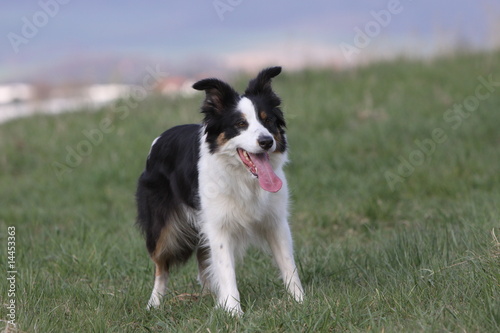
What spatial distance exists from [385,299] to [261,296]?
0.95m

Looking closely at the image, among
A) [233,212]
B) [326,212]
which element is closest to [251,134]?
[233,212]

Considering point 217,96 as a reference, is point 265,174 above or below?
below

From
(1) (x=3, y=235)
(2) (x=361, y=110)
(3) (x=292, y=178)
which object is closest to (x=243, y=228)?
(1) (x=3, y=235)

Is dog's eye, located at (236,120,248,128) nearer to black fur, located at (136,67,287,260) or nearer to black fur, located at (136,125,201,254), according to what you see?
black fur, located at (136,67,287,260)

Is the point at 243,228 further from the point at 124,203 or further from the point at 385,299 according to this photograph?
the point at 124,203

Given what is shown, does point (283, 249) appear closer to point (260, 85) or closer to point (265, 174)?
point (265, 174)

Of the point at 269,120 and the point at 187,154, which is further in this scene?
the point at 187,154

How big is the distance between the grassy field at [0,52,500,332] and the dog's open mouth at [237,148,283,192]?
2.34ft

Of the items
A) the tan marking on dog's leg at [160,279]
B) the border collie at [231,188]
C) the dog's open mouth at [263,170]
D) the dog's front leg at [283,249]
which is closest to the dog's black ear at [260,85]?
the border collie at [231,188]

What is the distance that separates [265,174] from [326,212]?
2.75 m

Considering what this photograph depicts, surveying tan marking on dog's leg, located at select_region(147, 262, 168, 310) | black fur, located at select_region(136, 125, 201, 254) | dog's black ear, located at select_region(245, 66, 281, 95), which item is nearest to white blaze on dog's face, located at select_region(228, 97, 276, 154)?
dog's black ear, located at select_region(245, 66, 281, 95)

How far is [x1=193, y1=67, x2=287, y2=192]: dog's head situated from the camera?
407 centimetres

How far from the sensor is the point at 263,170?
4125mm

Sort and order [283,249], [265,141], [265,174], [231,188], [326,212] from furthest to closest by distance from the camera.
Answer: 1. [326,212]
2. [283,249]
3. [231,188]
4. [265,174]
5. [265,141]
